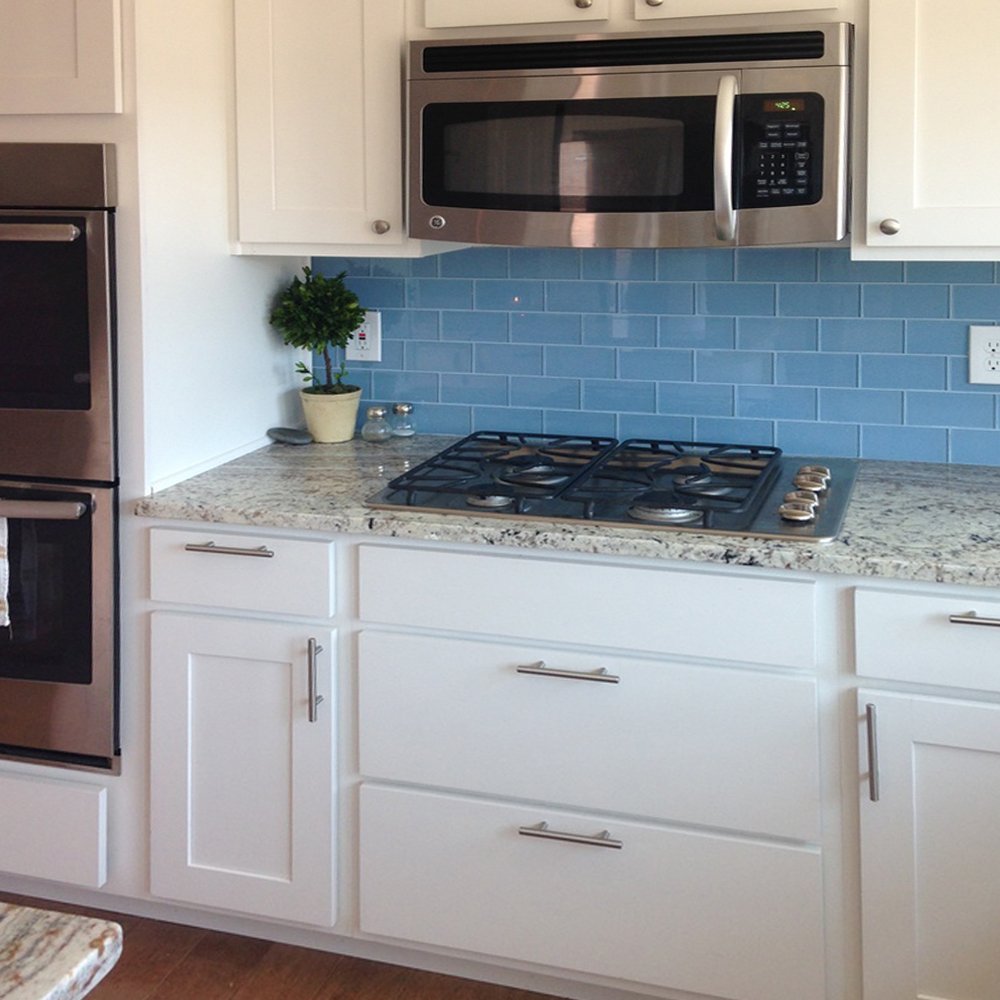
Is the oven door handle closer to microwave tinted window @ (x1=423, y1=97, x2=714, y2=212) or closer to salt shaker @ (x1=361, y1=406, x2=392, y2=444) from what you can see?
salt shaker @ (x1=361, y1=406, x2=392, y2=444)

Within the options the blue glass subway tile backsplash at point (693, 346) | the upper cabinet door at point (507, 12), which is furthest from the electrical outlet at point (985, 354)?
the upper cabinet door at point (507, 12)

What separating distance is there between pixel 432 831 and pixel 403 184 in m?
1.20

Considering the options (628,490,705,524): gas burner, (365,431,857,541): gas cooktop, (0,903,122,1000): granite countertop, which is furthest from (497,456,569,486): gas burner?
(0,903,122,1000): granite countertop

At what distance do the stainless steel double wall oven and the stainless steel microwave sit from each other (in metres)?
0.61

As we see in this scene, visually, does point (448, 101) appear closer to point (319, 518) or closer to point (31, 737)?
point (319, 518)

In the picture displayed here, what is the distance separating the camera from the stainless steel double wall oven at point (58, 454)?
240 cm

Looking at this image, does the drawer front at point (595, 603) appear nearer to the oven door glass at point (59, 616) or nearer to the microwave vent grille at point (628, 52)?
the oven door glass at point (59, 616)

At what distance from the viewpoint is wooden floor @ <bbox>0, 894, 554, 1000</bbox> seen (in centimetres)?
244

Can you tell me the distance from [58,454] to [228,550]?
0.37 m

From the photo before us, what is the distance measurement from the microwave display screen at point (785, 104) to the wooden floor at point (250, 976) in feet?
5.24

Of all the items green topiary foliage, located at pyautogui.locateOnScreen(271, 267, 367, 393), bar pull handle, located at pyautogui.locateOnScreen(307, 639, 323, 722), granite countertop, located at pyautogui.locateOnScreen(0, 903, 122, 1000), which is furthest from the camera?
green topiary foliage, located at pyautogui.locateOnScreen(271, 267, 367, 393)

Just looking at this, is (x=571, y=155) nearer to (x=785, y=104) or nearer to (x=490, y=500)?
(x=785, y=104)

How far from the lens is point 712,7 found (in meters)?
2.33

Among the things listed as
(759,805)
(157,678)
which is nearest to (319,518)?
(157,678)
